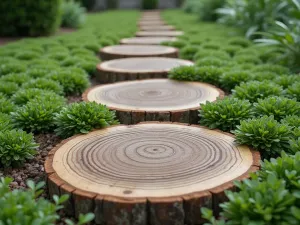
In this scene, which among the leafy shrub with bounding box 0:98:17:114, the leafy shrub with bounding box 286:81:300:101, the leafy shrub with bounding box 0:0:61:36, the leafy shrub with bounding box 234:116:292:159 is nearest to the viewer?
the leafy shrub with bounding box 234:116:292:159

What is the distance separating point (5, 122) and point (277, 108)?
2.02 m

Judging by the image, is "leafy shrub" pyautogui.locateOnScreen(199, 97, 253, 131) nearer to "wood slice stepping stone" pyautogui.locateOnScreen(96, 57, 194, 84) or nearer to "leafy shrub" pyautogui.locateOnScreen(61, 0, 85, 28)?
"wood slice stepping stone" pyautogui.locateOnScreen(96, 57, 194, 84)

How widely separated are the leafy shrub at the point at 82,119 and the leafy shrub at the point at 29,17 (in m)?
5.41

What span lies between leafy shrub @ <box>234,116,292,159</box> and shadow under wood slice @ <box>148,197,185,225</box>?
0.77 meters

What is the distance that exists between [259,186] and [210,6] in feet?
31.4

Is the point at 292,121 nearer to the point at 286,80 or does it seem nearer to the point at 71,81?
the point at 286,80

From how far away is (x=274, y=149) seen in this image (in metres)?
2.53

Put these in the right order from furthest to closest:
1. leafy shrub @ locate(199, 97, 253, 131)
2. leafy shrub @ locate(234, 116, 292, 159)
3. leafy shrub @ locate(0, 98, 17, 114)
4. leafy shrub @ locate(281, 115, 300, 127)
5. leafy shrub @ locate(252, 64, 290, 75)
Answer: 1. leafy shrub @ locate(252, 64, 290, 75)
2. leafy shrub @ locate(0, 98, 17, 114)
3. leafy shrub @ locate(199, 97, 253, 131)
4. leafy shrub @ locate(281, 115, 300, 127)
5. leafy shrub @ locate(234, 116, 292, 159)

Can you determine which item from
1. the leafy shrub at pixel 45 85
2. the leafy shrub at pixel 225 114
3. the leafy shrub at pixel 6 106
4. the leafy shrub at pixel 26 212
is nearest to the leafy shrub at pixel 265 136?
the leafy shrub at pixel 225 114

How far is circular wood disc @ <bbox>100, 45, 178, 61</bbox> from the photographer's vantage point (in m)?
5.59

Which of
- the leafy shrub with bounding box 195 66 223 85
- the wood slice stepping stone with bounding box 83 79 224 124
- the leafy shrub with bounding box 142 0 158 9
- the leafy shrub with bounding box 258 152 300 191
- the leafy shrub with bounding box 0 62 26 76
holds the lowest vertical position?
the leafy shrub with bounding box 142 0 158 9

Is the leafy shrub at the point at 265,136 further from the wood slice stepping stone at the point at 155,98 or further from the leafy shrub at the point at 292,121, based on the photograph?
the wood slice stepping stone at the point at 155,98

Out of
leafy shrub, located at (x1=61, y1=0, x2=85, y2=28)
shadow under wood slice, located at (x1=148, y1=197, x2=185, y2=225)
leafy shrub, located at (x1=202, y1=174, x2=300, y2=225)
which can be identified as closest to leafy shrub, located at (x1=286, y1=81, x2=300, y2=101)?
leafy shrub, located at (x1=202, y1=174, x2=300, y2=225)

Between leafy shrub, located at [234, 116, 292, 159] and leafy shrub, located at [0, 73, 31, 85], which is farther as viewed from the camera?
leafy shrub, located at [0, 73, 31, 85]
